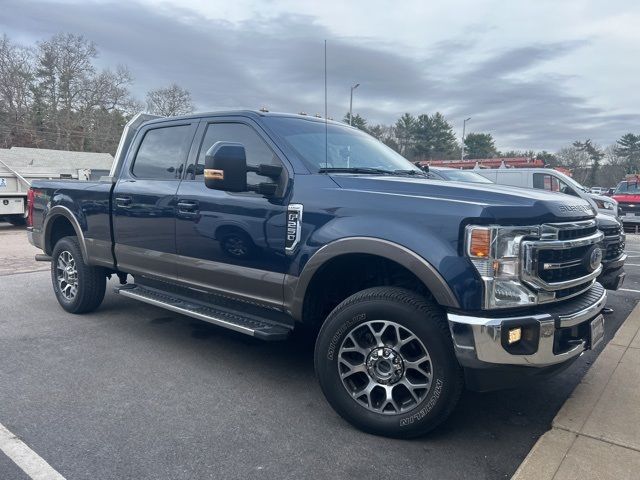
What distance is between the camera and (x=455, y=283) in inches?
113

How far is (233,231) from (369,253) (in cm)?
121

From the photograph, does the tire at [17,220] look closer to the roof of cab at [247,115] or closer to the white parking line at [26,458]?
the roof of cab at [247,115]

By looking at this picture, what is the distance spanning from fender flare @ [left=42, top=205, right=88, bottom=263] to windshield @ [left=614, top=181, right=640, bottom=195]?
19.5 meters

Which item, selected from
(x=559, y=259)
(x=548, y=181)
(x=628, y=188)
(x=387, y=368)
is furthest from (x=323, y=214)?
(x=628, y=188)

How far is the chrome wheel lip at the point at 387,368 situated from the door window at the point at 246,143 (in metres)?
1.32

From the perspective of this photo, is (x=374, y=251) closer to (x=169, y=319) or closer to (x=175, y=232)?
(x=175, y=232)

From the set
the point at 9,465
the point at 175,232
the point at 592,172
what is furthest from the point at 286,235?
the point at 592,172

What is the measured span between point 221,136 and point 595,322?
10.1ft

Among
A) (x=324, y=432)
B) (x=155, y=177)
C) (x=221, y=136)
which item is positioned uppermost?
(x=221, y=136)

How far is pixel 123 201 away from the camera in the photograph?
491 centimetres

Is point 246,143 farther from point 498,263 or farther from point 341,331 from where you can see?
point 498,263

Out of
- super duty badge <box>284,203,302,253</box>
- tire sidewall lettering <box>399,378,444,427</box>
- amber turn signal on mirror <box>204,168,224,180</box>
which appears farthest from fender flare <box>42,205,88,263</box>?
tire sidewall lettering <box>399,378,444,427</box>

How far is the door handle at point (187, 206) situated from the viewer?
4.20 meters

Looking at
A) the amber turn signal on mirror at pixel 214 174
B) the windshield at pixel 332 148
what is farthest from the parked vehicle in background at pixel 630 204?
the amber turn signal on mirror at pixel 214 174
